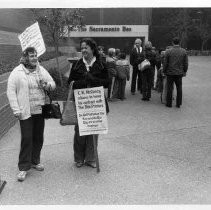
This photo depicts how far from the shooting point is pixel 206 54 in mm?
41281

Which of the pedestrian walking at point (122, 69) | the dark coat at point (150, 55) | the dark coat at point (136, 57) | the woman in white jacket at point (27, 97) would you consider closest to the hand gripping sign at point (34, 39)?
the woman in white jacket at point (27, 97)

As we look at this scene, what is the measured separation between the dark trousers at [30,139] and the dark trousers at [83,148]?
0.48 m

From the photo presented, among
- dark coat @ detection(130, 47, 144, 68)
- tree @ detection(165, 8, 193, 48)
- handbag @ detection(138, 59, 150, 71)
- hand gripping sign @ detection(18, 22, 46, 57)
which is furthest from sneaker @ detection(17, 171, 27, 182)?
tree @ detection(165, 8, 193, 48)

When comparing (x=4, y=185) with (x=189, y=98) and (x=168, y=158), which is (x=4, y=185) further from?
(x=189, y=98)

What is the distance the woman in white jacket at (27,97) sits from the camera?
489 cm

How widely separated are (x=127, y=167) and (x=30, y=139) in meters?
1.37

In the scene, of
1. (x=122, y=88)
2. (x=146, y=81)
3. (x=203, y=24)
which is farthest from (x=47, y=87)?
(x=203, y=24)

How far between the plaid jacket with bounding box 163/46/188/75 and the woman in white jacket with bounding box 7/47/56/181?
493 cm

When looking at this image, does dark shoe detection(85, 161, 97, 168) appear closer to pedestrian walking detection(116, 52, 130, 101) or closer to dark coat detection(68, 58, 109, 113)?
dark coat detection(68, 58, 109, 113)

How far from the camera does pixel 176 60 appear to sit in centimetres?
949

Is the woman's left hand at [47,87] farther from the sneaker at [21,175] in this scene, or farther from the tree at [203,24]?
the tree at [203,24]

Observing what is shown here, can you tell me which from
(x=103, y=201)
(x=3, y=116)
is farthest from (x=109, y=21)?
(x=103, y=201)
